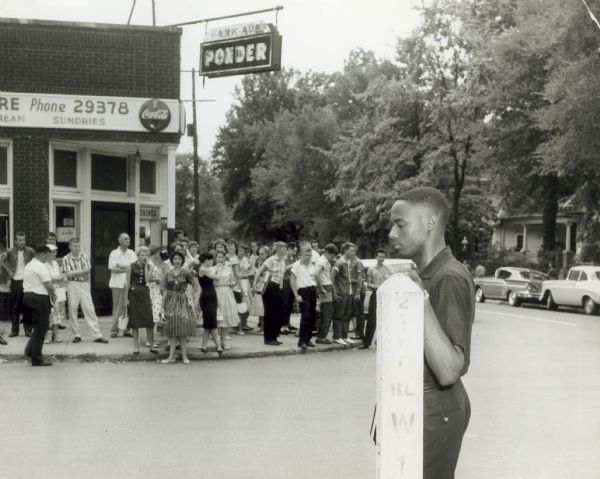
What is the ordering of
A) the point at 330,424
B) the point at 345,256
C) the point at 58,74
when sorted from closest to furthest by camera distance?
the point at 330,424 < the point at 345,256 < the point at 58,74

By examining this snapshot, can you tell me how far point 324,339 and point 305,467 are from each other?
9.28 m

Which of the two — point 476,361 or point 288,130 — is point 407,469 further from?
point 288,130

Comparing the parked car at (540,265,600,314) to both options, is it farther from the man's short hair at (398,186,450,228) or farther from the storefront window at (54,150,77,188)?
the man's short hair at (398,186,450,228)

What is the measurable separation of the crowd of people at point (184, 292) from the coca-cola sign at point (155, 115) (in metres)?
2.60

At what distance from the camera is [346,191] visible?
45.2 m

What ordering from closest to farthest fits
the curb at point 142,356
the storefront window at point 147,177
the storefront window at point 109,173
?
the curb at point 142,356 → the storefront window at point 109,173 → the storefront window at point 147,177

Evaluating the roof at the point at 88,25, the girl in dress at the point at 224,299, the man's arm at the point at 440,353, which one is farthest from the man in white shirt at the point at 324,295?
the man's arm at the point at 440,353

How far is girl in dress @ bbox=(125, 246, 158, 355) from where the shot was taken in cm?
1303

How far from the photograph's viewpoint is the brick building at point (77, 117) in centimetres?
1695

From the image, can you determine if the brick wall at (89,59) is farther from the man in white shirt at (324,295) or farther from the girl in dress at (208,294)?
the girl in dress at (208,294)

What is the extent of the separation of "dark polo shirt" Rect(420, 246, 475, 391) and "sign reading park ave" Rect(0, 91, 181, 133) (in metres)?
14.9

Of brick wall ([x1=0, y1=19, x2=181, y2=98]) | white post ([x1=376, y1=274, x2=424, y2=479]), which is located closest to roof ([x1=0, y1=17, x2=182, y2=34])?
brick wall ([x1=0, y1=19, x2=181, y2=98])

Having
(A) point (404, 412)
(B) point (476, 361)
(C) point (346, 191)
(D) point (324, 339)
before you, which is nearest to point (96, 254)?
(D) point (324, 339)

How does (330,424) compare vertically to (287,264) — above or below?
below
